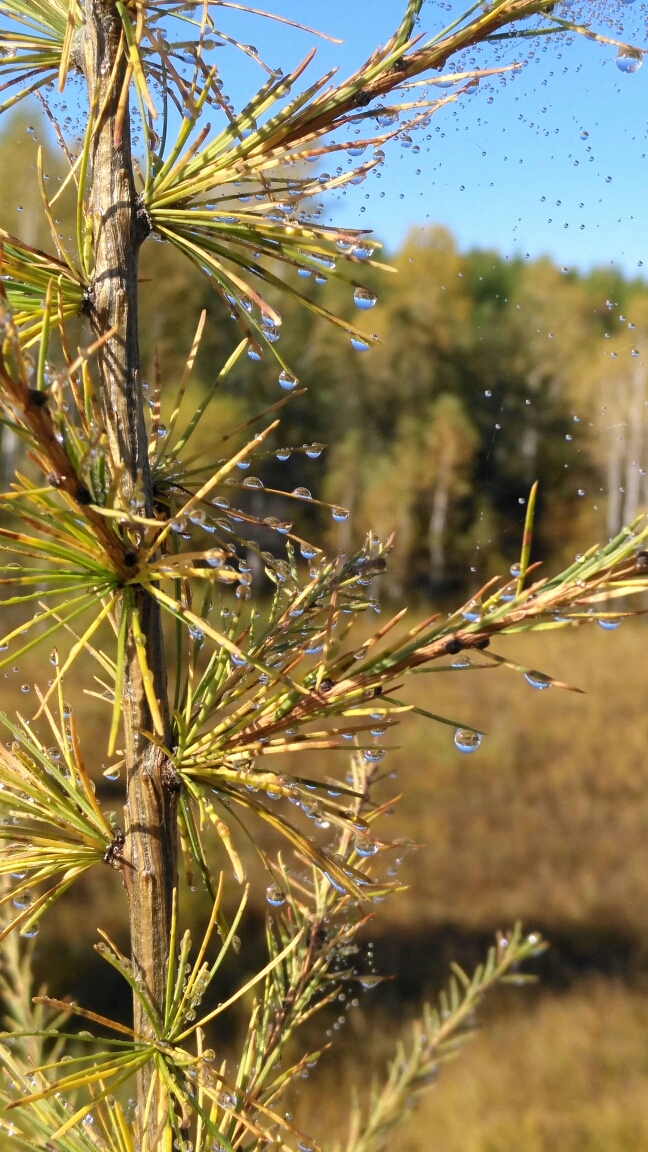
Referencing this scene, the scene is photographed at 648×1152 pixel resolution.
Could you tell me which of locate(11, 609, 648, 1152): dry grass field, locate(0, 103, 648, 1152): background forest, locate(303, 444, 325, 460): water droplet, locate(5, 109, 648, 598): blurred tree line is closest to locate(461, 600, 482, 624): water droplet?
locate(0, 103, 648, 1152): background forest

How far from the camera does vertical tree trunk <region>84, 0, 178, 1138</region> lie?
0.35 metres

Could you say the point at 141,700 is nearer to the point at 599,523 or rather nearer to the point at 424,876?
the point at 424,876

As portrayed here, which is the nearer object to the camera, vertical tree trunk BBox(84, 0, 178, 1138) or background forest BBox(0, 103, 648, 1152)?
vertical tree trunk BBox(84, 0, 178, 1138)

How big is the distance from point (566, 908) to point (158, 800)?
4389 mm

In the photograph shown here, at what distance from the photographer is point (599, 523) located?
7324 mm

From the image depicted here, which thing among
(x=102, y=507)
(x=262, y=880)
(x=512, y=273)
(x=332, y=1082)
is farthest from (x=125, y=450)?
(x=512, y=273)

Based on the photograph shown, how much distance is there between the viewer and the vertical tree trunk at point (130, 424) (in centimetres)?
35

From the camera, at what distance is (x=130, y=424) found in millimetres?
351

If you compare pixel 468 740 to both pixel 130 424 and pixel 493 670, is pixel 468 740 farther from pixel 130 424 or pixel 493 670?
pixel 493 670

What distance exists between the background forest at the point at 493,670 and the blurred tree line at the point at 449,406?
3cm

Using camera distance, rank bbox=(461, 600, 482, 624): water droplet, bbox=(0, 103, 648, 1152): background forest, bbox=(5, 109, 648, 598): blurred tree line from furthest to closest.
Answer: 1. bbox=(5, 109, 648, 598): blurred tree line
2. bbox=(0, 103, 648, 1152): background forest
3. bbox=(461, 600, 482, 624): water droplet

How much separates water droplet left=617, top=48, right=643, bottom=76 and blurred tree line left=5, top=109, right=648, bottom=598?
16.4ft

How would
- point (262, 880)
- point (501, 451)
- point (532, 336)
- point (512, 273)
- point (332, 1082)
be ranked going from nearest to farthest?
point (332, 1082) < point (262, 880) < point (501, 451) < point (532, 336) < point (512, 273)

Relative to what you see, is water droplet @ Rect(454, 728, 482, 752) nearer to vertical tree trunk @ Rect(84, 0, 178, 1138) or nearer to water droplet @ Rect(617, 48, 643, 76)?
vertical tree trunk @ Rect(84, 0, 178, 1138)
